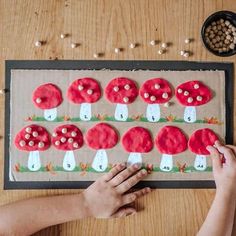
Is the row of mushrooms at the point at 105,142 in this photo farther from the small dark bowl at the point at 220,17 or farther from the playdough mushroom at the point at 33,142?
the small dark bowl at the point at 220,17

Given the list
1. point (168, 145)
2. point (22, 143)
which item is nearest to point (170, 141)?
point (168, 145)

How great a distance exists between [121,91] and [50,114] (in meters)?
0.16

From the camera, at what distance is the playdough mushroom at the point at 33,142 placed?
82 cm

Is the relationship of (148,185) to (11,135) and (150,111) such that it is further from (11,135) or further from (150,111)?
(11,135)

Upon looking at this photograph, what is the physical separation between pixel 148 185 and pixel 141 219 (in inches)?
3.0

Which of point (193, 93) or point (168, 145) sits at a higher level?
point (193, 93)

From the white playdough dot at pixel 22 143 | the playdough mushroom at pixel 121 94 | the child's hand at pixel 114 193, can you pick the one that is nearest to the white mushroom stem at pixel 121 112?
the playdough mushroom at pixel 121 94

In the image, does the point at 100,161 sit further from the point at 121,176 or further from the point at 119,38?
the point at 119,38

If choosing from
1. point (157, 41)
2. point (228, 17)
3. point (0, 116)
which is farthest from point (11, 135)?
point (228, 17)

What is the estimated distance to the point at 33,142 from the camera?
82 centimetres

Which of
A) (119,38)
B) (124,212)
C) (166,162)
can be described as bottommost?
(124,212)

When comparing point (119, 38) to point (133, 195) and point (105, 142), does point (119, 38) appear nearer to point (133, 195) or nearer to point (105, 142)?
point (105, 142)

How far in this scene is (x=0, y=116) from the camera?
83 centimetres

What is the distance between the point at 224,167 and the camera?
82cm
